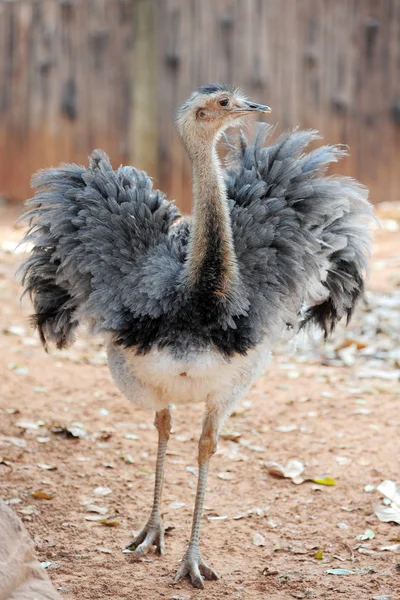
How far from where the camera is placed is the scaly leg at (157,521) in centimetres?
486

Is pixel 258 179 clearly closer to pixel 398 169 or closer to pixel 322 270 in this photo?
pixel 322 270

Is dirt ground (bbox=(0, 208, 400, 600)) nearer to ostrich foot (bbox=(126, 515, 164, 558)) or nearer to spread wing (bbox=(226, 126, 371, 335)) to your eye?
ostrich foot (bbox=(126, 515, 164, 558))

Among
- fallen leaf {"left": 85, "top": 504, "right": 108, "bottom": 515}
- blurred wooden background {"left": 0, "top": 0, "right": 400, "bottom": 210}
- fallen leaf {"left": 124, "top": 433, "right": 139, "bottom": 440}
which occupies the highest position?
blurred wooden background {"left": 0, "top": 0, "right": 400, "bottom": 210}

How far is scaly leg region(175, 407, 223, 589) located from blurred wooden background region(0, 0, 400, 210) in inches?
290

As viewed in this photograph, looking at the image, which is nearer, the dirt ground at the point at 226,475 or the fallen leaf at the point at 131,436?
the dirt ground at the point at 226,475

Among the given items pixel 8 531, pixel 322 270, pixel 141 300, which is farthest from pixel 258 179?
pixel 8 531

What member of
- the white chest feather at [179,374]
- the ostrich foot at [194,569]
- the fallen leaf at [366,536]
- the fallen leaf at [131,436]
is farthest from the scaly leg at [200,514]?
the fallen leaf at [131,436]

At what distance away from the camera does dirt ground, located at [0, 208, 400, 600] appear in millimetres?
4582

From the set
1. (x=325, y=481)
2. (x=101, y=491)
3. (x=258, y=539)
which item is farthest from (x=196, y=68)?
(x=258, y=539)

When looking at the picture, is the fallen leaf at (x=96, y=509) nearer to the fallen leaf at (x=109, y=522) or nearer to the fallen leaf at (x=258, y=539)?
the fallen leaf at (x=109, y=522)

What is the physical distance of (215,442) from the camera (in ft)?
15.6

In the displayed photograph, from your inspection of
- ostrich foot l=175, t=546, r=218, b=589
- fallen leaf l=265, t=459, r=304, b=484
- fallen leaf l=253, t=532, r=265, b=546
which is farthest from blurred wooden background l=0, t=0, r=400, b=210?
ostrich foot l=175, t=546, r=218, b=589

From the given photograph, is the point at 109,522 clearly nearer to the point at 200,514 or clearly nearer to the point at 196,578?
the point at 200,514

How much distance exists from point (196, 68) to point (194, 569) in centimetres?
808
